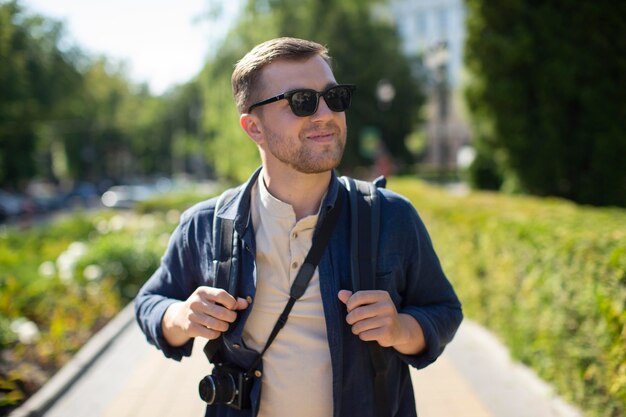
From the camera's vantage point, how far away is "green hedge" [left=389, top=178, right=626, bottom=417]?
149 inches

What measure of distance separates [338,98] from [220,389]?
975 millimetres

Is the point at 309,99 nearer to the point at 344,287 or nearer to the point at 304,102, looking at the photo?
the point at 304,102

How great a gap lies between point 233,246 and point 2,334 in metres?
5.17

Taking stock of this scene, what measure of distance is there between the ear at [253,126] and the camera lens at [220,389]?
2.52 ft

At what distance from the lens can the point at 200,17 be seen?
26.0 meters

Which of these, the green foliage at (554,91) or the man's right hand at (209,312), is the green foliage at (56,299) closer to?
the man's right hand at (209,312)

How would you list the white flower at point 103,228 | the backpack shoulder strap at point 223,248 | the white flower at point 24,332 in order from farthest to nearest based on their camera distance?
the white flower at point 103,228
the white flower at point 24,332
the backpack shoulder strap at point 223,248

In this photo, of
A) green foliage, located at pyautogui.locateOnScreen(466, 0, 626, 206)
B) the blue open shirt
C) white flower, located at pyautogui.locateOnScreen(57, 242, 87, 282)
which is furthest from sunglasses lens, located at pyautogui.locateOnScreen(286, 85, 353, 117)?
green foliage, located at pyautogui.locateOnScreen(466, 0, 626, 206)

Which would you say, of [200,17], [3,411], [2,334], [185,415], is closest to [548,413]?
[185,415]

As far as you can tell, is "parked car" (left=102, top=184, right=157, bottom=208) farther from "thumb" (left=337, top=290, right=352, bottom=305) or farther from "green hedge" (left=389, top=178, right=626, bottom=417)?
"thumb" (left=337, top=290, right=352, bottom=305)

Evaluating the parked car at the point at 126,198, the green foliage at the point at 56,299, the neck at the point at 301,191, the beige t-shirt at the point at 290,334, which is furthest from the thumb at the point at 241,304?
the parked car at the point at 126,198

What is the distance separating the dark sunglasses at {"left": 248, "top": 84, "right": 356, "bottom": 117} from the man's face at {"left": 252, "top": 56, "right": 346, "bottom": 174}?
0.6 inches

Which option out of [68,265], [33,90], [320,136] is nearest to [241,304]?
[320,136]

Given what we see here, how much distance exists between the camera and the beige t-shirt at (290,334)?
1926 mm
